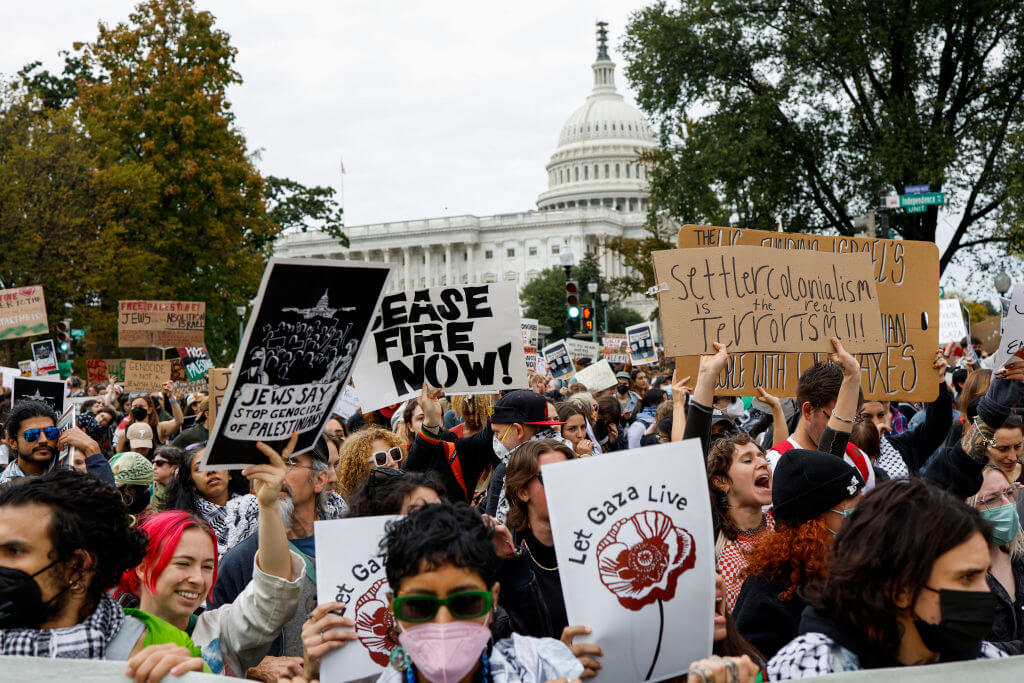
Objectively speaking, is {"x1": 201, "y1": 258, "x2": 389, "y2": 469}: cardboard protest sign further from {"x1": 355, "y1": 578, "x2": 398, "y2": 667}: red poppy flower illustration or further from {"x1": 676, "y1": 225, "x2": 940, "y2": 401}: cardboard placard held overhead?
{"x1": 676, "y1": 225, "x2": 940, "y2": 401}: cardboard placard held overhead

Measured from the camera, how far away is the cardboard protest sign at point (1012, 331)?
5328mm

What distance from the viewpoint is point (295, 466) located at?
163 inches

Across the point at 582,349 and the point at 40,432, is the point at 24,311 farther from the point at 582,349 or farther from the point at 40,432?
the point at 40,432

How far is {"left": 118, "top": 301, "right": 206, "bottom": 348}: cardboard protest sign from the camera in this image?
1859cm

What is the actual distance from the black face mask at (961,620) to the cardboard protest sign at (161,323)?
17459mm

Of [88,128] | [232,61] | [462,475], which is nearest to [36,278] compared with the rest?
[88,128]

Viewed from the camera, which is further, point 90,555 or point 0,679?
point 90,555

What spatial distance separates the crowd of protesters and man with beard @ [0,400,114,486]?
111cm

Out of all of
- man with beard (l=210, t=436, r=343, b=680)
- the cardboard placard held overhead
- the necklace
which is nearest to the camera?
man with beard (l=210, t=436, r=343, b=680)

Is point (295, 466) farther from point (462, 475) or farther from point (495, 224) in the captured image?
point (495, 224)

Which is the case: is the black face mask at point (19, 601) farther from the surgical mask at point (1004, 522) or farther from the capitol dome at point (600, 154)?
the capitol dome at point (600, 154)

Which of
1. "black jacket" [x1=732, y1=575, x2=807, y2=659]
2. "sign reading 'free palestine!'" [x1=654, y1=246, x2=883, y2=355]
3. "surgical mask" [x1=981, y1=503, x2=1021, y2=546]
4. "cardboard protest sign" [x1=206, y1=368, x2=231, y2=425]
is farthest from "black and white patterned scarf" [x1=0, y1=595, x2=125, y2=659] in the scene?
"surgical mask" [x1=981, y1=503, x2=1021, y2=546]

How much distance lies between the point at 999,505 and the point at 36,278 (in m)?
26.8

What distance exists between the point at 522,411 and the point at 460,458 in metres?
0.51
